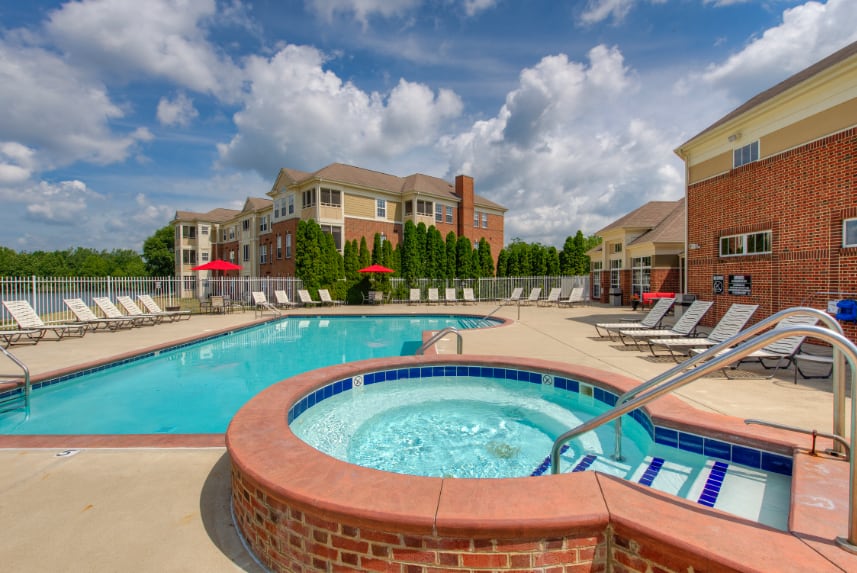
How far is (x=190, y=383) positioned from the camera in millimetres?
7480

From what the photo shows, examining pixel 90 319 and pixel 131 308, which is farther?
pixel 131 308

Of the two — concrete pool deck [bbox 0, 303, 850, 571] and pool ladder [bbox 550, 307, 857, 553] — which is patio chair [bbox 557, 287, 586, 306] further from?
pool ladder [bbox 550, 307, 857, 553]

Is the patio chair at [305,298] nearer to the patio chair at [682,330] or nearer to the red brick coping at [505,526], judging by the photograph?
the patio chair at [682,330]

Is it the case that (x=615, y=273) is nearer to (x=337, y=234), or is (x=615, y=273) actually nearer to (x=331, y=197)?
(x=337, y=234)

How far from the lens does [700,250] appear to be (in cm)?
1298

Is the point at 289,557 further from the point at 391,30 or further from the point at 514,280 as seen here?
the point at 514,280

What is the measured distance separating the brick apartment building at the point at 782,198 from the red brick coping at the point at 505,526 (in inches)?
351

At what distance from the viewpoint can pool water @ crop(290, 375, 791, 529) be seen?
324 centimetres

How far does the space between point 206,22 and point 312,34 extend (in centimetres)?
300

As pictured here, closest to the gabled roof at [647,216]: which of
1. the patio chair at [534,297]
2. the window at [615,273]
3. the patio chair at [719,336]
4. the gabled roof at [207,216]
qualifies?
the window at [615,273]

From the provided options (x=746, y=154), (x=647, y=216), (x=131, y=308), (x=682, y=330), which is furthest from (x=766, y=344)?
(x=647, y=216)

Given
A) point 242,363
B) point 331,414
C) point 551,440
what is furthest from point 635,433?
point 242,363

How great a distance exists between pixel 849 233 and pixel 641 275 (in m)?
13.6

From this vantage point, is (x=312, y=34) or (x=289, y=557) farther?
(x=312, y=34)
